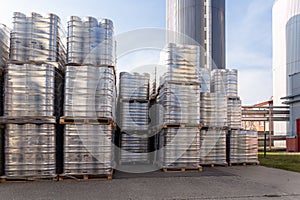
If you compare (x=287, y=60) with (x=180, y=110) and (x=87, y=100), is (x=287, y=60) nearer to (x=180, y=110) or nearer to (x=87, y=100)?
(x=180, y=110)

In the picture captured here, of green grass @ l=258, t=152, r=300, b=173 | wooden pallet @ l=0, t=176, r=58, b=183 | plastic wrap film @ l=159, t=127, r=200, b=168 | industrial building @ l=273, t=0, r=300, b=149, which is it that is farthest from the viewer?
industrial building @ l=273, t=0, r=300, b=149

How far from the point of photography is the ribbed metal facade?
17.8 meters

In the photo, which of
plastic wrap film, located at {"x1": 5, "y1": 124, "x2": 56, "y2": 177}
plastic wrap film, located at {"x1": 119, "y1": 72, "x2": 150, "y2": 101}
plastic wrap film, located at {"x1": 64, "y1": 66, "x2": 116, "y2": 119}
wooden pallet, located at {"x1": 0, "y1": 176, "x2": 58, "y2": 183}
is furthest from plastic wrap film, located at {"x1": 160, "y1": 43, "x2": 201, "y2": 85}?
wooden pallet, located at {"x1": 0, "y1": 176, "x2": 58, "y2": 183}

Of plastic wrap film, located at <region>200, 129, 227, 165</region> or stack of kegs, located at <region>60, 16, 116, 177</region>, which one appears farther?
plastic wrap film, located at <region>200, 129, 227, 165</region>

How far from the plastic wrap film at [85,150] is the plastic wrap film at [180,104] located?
2.14 metres

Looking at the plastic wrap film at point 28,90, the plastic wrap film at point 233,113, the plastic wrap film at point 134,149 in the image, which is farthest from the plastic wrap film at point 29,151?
the plastic wrap film at point 233,113

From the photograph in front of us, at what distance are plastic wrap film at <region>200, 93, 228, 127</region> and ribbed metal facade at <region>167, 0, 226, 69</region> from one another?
9.06 metres

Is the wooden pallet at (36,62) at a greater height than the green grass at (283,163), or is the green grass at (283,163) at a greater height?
the wooden pallet at (36,62)

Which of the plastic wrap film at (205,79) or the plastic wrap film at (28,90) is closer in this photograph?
the plastic wrap film at (28,90)

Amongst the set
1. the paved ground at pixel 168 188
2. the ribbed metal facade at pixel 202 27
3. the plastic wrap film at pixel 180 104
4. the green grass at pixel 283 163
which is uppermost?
the ribbed metal facade at pixel 202 27

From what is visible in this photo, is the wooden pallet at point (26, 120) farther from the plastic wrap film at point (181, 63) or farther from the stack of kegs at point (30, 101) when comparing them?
the plastic wrap film at point (181, 63)

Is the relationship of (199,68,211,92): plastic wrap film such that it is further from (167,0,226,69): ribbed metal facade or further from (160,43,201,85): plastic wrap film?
(167,0,226,69): ribbed metal facade

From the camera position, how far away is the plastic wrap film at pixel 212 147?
350 inches

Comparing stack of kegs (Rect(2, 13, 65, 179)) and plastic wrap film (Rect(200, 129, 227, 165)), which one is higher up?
stack of kegs (Rect(2, 13, 65, 179))
